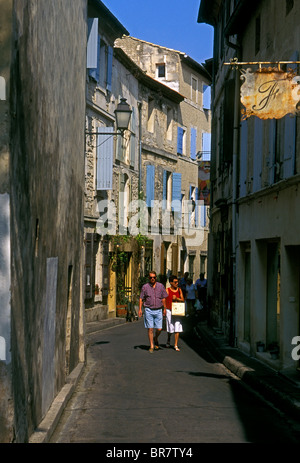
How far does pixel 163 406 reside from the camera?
986 cm

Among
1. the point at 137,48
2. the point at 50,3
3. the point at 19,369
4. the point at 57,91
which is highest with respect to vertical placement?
the point at 137,48

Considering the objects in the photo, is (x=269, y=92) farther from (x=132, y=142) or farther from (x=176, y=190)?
(x=176, y=190)

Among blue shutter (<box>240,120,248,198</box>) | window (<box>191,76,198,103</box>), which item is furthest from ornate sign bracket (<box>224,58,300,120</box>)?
window (<box>191,76,198,103</box>)


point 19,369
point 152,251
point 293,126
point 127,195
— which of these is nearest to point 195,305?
point 127,195

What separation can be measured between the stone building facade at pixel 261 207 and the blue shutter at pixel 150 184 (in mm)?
10803

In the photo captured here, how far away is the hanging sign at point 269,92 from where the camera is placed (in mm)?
9789

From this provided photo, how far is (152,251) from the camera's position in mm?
33688

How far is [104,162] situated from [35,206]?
55.3 ft

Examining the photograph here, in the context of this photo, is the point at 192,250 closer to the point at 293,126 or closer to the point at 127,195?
the point at 127,195

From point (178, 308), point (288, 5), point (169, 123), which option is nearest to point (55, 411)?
point (288, 5)

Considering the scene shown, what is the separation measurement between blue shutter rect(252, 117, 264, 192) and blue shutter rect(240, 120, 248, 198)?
47.3 inches

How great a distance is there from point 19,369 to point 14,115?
1.95 metres

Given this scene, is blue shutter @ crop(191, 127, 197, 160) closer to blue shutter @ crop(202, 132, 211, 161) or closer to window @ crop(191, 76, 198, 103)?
blue shutter @ crop(202, 132, 211, 161)

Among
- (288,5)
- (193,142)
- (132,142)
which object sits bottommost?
(288,5)
